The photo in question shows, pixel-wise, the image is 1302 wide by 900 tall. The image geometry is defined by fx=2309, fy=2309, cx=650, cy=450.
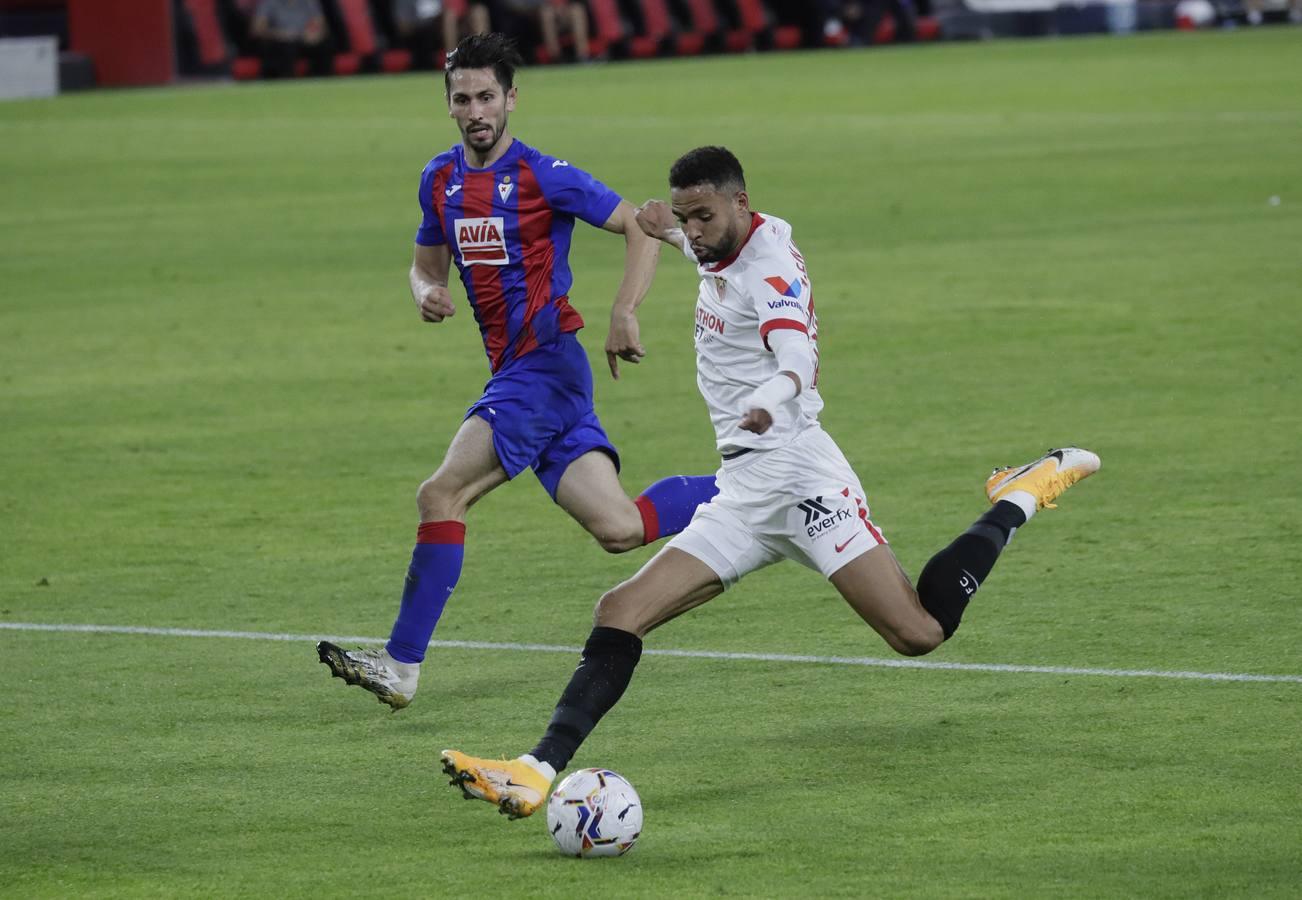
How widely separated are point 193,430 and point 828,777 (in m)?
7.05

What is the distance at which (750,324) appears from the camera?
6.56 metres

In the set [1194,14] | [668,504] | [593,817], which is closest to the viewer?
[593,817]

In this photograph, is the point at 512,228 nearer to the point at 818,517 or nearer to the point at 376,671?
the point at 376,671

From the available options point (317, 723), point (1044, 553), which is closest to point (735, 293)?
point (317, 723)

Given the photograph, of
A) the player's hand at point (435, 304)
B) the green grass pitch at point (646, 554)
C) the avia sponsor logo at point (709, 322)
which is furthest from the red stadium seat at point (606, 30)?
the avia sponsor logo at point (709, 322)

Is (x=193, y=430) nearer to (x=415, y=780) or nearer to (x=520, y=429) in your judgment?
(x=520, y=429)

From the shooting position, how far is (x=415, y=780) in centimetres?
661

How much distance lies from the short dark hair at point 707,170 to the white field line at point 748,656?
78.7 inches

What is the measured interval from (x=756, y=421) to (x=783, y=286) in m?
0.63

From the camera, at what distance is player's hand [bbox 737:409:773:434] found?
19.5 ft

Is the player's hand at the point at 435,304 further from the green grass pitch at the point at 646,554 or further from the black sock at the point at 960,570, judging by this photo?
the black sock at the point at 960,570

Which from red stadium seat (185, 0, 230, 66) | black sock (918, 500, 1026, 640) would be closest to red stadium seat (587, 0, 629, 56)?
red stadium seat (185, 0, 230, 66)

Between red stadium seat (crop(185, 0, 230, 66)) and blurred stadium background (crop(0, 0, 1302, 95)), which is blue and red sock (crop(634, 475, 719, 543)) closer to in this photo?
blurred stadium background (crop(0, 0, 1302, 95))

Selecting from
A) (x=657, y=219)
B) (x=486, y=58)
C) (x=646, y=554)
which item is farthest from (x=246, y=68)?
(x=657, y=219)
